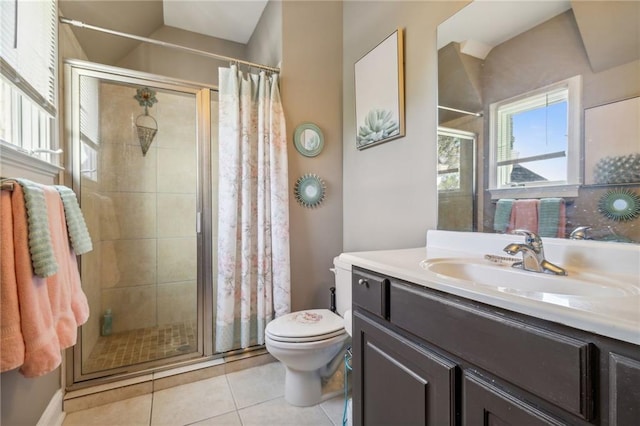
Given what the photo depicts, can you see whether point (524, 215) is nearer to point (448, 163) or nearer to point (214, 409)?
point (448, 163)

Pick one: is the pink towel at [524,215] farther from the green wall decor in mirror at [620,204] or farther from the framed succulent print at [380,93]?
the framed succulent print at [380,93]

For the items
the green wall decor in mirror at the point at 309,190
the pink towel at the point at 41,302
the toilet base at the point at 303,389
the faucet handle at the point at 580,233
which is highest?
the green wall decor in mirror at the point at 309,190


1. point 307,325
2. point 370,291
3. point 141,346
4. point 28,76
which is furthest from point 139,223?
point 370,291

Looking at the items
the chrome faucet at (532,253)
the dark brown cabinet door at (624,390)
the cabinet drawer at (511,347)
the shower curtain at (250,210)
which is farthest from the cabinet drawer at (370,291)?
the shower curtain at (250,210)

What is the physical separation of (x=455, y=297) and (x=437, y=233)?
2.45ft

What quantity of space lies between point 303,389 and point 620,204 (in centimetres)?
159

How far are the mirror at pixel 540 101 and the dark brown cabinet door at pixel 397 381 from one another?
2.23ft

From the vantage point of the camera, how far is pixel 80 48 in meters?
1.88

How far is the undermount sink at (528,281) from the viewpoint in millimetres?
680

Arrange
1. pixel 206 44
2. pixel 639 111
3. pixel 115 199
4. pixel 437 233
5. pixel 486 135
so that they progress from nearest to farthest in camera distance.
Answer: pixel 639 111
pixel 486 135
pixel 437 233
pixel 115 199
pixel 206 44

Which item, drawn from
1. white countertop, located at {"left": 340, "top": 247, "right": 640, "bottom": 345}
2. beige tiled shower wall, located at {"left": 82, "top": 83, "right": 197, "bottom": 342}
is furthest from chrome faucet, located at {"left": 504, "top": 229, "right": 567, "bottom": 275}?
beige tiled shower wall, located at {"left": 82, "top": 83, "right": 197, "bottom": 342}

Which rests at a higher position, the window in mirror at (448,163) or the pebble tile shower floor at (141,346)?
the window in mirror at (448,163)

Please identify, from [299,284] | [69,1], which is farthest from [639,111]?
[69,1]

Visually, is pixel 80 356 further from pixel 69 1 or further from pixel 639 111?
pixel 639 111
